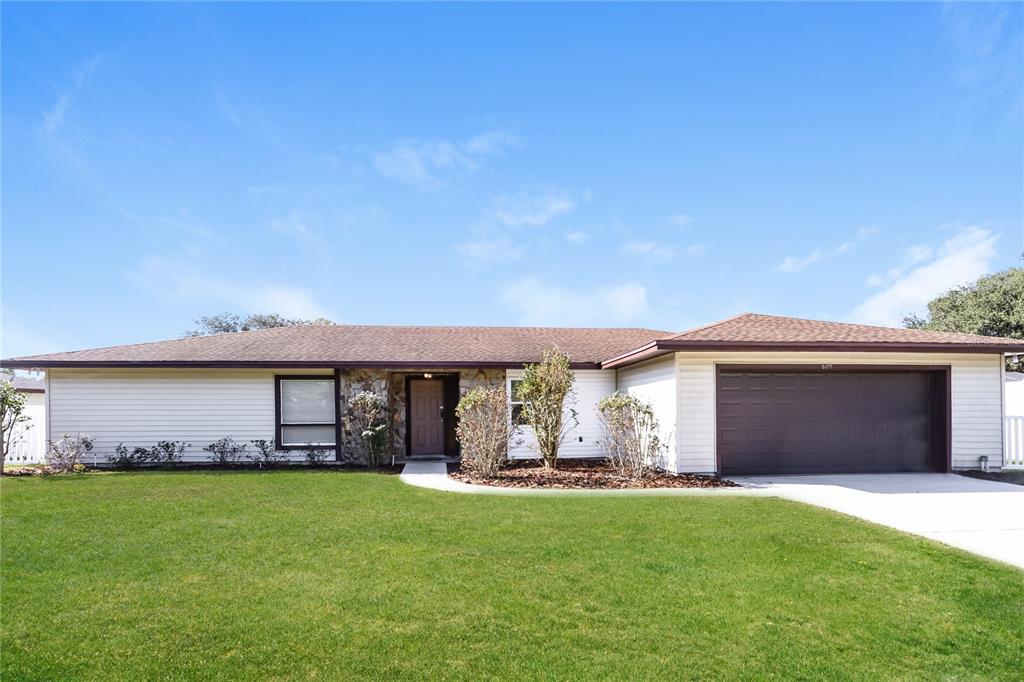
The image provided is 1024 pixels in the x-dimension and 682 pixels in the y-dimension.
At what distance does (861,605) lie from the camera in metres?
4.24

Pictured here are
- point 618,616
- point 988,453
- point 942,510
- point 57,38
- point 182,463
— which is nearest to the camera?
point 618,616

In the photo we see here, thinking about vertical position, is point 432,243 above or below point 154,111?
below

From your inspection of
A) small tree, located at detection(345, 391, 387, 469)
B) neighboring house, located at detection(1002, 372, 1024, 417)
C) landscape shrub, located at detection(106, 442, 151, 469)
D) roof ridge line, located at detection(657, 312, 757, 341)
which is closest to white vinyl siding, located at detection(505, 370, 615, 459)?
small tree, located at detection(345, 391, 387, 469)

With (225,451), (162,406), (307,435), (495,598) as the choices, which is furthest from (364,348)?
(495,598)

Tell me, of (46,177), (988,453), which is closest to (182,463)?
(46,177)

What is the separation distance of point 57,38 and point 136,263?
786 cm

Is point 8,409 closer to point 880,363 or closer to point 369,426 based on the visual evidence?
point 369,426

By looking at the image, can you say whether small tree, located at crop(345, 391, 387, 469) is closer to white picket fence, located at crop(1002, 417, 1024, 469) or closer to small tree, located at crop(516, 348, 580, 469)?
small tree, located at crop(516, 348, 580, 469)

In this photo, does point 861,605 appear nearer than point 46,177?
Yes

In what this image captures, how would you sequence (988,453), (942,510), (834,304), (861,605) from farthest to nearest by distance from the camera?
(834,304)
(988,453)
(942,510)
(861,605)

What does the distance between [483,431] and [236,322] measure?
36.2 meters

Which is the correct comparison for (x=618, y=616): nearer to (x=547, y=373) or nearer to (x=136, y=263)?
(x=547, y=373)

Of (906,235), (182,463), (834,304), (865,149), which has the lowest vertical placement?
(182,463)

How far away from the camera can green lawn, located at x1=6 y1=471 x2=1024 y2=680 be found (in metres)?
3.38
